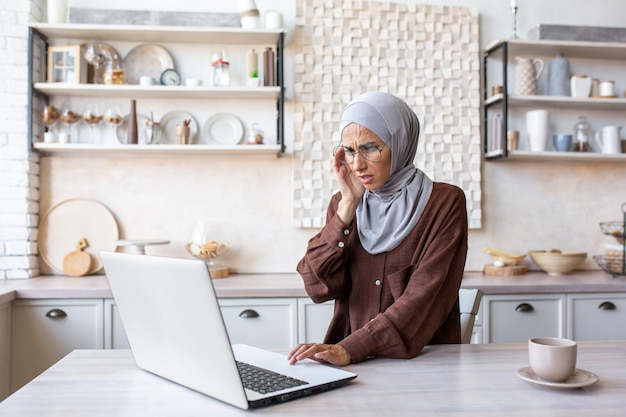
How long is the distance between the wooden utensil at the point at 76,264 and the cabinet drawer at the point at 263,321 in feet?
2.79

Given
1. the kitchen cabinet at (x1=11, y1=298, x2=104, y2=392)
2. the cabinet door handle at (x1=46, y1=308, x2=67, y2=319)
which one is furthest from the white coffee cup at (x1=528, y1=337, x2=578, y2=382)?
the cabinet door handle at (x1=46, y1=308, x2=67, y2=319)

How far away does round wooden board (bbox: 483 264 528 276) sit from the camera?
3.24m

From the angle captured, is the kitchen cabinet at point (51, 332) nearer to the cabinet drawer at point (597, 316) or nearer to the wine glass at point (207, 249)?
the wine glass at point (207, 249)

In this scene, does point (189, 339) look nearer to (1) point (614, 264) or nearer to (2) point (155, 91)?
(2) point (155, 91)

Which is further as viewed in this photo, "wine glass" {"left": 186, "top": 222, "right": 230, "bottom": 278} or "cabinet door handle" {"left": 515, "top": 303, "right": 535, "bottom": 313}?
"wine glass" {"left": 186, "top": 222, "right": 230, "bottom": 278}

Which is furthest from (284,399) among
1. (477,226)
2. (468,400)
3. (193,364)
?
(477,226)

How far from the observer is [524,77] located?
3398mm

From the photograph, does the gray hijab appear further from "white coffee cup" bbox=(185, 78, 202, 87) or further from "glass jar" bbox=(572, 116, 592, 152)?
"glass jar" bbox=(572, 116, 592, 152)

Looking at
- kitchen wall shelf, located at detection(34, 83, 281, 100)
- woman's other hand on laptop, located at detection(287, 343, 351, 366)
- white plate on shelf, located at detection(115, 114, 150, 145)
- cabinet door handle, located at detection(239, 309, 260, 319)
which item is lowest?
cabinet door handle, located at detection(239, 309, 260, 319)

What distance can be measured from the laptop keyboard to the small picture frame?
2.41 metres

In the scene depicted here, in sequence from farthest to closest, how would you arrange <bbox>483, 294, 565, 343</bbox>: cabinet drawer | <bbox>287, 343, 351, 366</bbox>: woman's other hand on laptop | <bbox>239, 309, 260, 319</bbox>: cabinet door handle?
<bbox>483, 294, 565, 343</bbox>: cabinet drawer
<bbox>239, 309, 260, 319</bbox>: cabinet door handle
<bbox>287, 343, 351, 366</bbox>: woman's other hand on laptop

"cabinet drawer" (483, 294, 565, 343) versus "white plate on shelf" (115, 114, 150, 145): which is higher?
"white plate on shelf" (115, 114, 150, 145)

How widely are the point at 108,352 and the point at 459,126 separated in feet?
8.24

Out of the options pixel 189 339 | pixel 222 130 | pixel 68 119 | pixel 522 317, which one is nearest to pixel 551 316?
pixel 522 317
